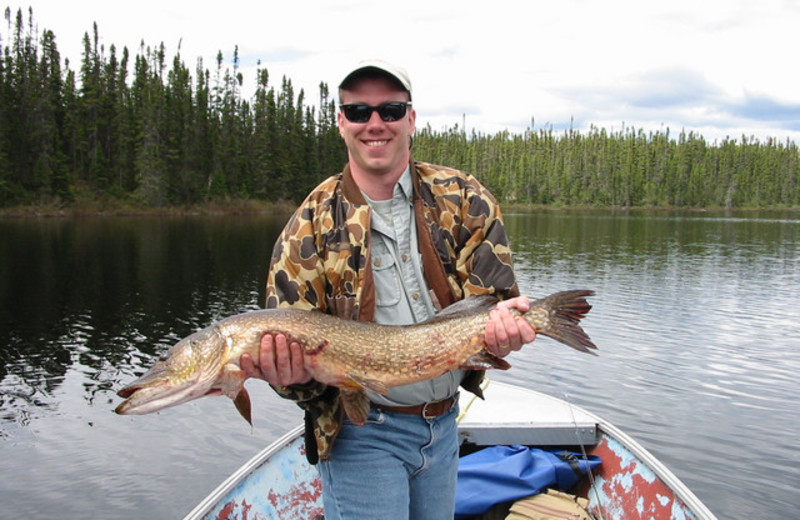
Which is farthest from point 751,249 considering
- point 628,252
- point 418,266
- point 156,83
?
point 156,83

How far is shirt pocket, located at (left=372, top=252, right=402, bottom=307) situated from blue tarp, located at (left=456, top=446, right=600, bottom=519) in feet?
Answer: 9.40

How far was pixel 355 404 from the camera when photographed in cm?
274

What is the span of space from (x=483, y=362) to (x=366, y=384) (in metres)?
0.57

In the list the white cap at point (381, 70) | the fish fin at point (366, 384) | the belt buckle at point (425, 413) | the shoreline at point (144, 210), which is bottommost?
the belt buckle at point (425, 413)

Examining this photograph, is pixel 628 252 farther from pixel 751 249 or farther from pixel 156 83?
pixel 156 83

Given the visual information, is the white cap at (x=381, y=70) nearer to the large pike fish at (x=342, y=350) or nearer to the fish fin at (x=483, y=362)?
the large pike fish at (x=342, y=350)

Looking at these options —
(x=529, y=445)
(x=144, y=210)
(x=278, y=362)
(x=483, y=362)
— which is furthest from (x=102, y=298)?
(x=144, y=210)

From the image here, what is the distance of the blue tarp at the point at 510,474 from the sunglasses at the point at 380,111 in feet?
11.7

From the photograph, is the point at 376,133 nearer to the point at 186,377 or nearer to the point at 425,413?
the point at 425,413

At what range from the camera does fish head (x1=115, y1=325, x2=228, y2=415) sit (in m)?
2.92

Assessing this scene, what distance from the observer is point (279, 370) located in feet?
9.34

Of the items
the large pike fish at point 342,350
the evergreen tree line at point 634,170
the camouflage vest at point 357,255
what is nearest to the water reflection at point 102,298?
the large pike fish at point 342,350

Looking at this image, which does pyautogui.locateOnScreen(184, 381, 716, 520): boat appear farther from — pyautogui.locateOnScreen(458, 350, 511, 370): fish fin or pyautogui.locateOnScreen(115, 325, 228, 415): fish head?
pyautogui.locateOnScreen(458, 350, 511, 370): fish fin

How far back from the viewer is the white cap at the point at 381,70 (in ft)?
9.18
